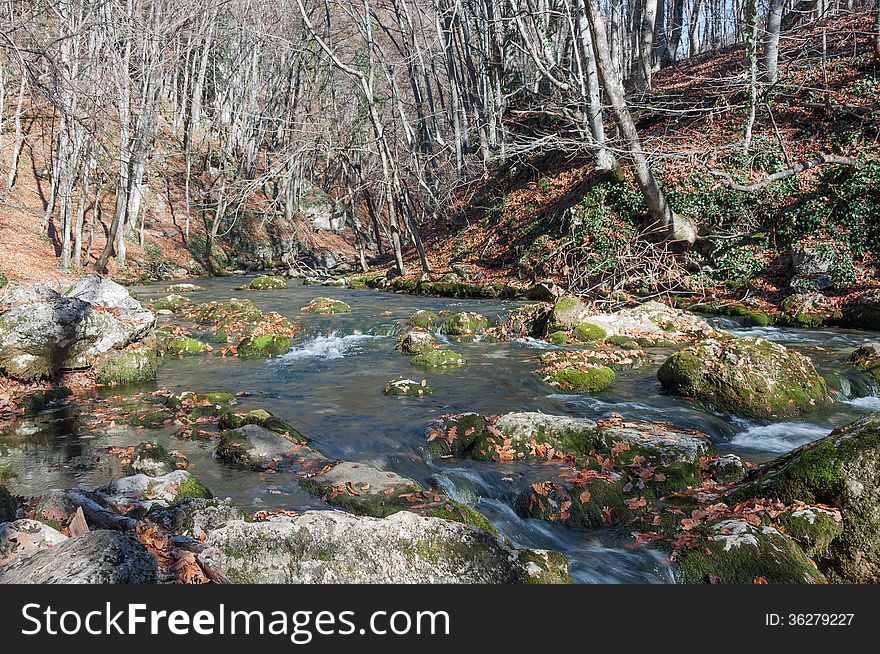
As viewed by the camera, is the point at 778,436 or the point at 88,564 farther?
the point at 778,436

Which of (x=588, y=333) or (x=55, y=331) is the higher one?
(x=55, y=331)

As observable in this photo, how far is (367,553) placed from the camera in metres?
3.41

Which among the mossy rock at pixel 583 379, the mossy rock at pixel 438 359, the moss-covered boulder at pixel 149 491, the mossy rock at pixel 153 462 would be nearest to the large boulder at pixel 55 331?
the mossy rock at pixel 153 462

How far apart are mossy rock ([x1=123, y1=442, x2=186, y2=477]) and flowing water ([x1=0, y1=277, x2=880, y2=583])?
0.66 feet

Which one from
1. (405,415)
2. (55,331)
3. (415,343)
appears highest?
(55,331)

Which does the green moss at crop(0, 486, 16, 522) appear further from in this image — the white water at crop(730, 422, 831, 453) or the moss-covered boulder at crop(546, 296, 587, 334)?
the moss-covered boulder at crop(546, 296, 587, 334)

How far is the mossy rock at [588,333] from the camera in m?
11.6

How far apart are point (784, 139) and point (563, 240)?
6830 mm

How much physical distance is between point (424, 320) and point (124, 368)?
635cm

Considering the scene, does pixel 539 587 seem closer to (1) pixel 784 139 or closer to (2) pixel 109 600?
(2) pixel 109 600

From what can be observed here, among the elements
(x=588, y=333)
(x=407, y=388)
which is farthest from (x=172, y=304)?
(x=588, y=333)

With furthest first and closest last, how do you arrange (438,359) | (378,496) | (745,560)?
1. (438,359)
2. (378,496)
3. (745,560)

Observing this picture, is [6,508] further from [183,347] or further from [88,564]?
[183,347]

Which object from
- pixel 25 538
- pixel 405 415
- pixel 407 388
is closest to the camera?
pixel 25 538
